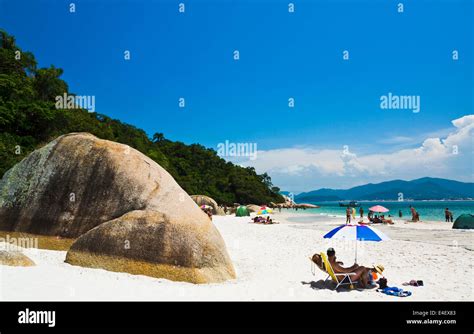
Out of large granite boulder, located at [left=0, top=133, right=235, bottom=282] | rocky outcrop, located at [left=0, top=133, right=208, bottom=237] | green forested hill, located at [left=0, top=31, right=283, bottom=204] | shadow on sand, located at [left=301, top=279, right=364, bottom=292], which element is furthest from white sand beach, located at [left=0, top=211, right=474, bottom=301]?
green forested hill, located at [left=0, top=31, right=283, bottom=204]

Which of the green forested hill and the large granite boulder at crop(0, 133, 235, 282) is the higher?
the green forested hill

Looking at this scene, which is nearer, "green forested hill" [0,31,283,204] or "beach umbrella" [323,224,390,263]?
"beach umbrella" [323,224,390,263]

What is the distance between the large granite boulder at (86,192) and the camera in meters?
10.6

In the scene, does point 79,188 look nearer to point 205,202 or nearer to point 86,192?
point 86,192

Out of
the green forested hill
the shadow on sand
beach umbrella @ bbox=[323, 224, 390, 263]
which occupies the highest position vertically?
the green forested hill

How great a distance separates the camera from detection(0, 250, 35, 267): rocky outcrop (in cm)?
873

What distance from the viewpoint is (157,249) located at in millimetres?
9469

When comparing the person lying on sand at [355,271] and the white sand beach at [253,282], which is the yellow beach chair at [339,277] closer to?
the person lying on sand at [355,271]

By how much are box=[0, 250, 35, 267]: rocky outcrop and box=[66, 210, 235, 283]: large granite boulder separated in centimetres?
118

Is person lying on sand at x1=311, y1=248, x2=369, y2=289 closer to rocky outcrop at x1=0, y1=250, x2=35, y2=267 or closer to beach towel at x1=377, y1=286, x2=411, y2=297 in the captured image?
beach towel at x1=377, y1=286, x2=411, y2=297

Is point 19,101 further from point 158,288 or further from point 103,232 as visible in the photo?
point 158,288

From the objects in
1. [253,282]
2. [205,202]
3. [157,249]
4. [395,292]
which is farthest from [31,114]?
[395,292]

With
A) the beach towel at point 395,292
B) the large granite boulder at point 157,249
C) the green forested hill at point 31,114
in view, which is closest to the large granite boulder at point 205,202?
the green forested hill at point 31,114
